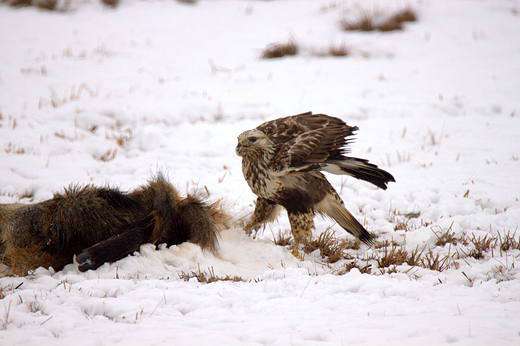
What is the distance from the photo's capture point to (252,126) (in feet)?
21.8

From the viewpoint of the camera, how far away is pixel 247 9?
1281 centimetres

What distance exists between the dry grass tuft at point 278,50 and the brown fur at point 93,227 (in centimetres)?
766

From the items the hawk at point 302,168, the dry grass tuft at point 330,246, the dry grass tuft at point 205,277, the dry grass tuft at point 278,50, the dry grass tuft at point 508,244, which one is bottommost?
the dry grass tuft at point 330,246

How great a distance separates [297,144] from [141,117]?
437cm

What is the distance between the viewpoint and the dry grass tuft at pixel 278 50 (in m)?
9.92

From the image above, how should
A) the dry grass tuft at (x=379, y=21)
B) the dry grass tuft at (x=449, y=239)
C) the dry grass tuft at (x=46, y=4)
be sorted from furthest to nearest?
the dry grass tuft at (x=46, y=4) < the dry grass tuft at (x=379, y=21) < the dry grass tuft at (x=449, y=239)

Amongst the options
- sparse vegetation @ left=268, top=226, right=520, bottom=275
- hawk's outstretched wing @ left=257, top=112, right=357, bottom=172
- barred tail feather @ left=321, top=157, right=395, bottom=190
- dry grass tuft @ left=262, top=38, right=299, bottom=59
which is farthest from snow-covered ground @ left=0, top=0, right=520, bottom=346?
hawk's outstretched wing @ left=257, top=112, right=357, bottom=172

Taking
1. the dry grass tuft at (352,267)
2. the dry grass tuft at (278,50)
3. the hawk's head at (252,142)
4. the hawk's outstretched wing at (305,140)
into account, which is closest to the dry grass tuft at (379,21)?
the dry grass tuft at (278,50)

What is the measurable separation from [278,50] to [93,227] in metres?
8.23

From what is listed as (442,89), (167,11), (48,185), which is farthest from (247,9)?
(48,185)

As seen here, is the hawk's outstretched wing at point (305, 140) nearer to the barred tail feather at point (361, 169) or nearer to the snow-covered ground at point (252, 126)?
the barred tail feather at point (361, 169)

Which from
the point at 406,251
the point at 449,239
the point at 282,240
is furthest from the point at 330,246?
the point at 449,239

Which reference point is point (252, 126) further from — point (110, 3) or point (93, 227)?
point (110, 3)

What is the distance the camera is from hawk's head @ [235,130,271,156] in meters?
3.32
